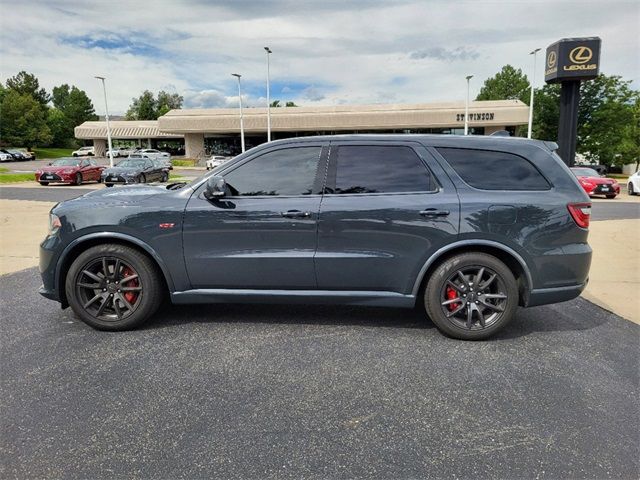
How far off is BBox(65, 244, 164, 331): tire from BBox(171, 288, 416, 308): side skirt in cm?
28

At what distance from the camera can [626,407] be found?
294 cm

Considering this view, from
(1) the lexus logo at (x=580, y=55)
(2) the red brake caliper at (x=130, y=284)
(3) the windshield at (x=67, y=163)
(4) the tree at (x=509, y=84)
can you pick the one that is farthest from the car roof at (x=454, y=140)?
(4) the tree at (x=509, y=84)

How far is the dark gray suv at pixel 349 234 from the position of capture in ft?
12.6

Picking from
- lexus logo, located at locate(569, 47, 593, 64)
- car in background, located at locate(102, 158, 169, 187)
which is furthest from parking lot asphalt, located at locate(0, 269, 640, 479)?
car in background, located at locate(102, 158, 169, 187)

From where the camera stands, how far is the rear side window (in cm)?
391

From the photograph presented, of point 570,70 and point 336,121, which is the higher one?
point 336,121

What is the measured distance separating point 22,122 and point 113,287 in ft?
238

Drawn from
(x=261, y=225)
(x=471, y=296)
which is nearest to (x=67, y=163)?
(x=261, y=225)

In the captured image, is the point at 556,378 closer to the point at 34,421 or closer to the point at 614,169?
the point at 34,421

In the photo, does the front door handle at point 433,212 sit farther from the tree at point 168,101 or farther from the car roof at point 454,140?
the tree at point 168,101

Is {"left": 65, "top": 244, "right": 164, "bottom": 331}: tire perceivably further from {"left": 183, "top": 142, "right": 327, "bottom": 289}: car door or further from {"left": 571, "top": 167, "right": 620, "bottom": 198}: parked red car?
{"left": 571, "top": 167, "right": 620, "bottom": 198}: parked red car

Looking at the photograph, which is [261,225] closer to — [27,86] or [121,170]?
[121,170]

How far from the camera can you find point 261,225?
3885mm

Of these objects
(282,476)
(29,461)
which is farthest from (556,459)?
(29,461)
